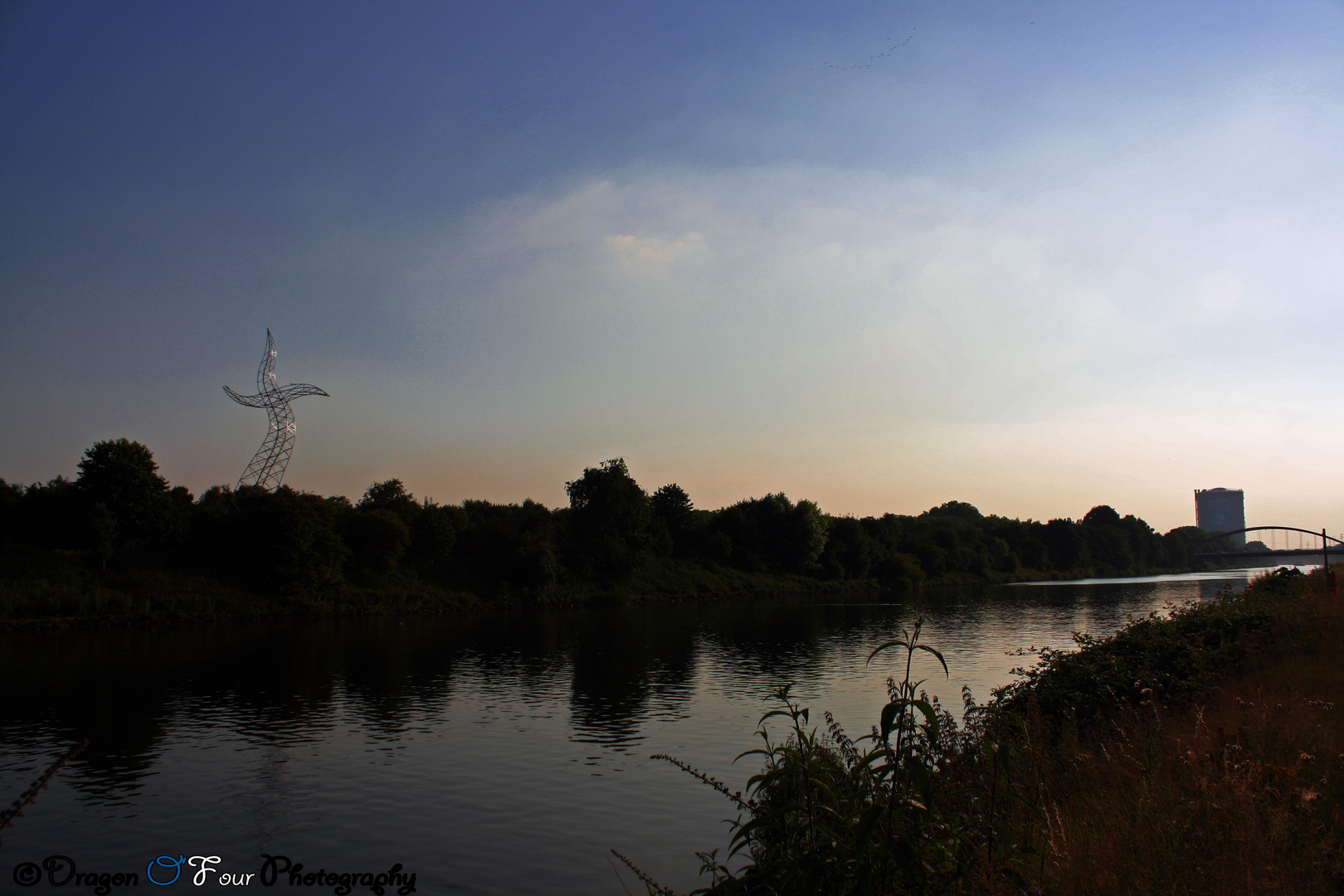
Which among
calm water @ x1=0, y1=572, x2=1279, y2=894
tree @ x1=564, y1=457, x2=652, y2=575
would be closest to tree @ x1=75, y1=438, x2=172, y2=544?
calm water @ x1=0, y1=572, x2=1279, y2=894

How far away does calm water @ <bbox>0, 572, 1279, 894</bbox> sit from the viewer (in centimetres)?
1307

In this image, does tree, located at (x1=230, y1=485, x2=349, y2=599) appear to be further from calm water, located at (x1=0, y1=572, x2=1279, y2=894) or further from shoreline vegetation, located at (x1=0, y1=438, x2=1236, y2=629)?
calm water, located at (x1=0, y1=572, x2=1279, y2=894)

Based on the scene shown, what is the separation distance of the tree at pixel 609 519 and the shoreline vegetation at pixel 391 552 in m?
0.18

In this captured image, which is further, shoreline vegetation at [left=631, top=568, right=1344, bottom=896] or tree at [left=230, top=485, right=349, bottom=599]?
tree at [left=230, top=485, right=349, bottom=599]

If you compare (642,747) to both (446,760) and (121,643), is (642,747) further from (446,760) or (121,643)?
(121,643)

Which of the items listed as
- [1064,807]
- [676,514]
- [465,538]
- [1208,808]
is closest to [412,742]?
[1064,807]

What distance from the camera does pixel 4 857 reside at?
1267 centimetres

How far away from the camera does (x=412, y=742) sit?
66.7ft

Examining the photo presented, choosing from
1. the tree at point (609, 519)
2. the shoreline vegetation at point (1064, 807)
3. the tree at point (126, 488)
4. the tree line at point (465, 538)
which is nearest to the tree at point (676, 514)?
the tree line at point (465, 538)

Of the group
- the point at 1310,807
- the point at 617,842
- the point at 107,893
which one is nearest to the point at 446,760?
the point at 617,842

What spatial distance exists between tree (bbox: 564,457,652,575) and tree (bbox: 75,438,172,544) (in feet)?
135

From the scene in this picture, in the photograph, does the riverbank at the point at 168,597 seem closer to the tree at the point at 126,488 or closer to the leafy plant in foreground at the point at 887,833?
the tree at the point at 126,488

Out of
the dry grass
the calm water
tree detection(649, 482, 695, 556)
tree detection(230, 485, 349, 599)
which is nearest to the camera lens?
the dry grass

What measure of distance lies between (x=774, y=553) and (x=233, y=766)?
99818mm
